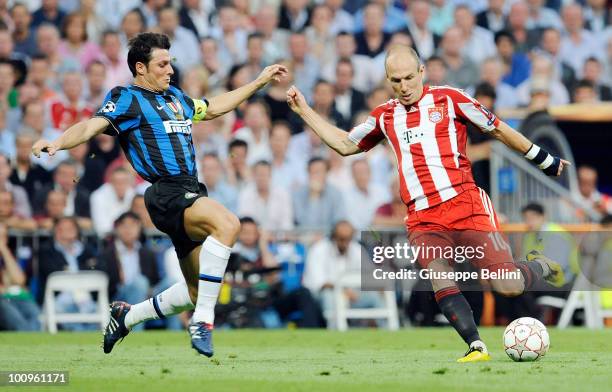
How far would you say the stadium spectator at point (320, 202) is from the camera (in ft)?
59.9

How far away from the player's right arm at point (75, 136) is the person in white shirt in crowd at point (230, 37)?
10685 mm

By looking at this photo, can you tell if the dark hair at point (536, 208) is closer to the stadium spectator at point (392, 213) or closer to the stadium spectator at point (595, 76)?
the stadium spectator at point (392, 213)

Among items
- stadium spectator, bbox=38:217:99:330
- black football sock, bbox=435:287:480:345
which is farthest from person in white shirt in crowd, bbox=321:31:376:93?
black football sock, bbox=435:287:480:345

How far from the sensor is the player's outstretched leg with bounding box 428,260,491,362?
948 centimetres

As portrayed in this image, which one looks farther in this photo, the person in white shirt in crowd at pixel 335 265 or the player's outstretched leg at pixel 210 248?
the person in white shirt in crowd at pixel 335 265

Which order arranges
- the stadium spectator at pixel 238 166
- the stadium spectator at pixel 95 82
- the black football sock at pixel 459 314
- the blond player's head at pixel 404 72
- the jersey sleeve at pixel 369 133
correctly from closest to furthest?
the black football sock at pixel 459 314, the blond player's head at pixel 404 72, the jersey sleeve at pixel 369 133, the stadium spectator at pixel 238 166, the stadium spectator at pixel 95 82

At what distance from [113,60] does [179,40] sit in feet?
4.24

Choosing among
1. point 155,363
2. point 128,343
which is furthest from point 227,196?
point 155,363

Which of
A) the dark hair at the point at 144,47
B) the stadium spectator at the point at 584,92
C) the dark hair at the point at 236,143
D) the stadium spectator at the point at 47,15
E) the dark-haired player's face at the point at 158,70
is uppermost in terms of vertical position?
the stadium spectator at the point at 47,15

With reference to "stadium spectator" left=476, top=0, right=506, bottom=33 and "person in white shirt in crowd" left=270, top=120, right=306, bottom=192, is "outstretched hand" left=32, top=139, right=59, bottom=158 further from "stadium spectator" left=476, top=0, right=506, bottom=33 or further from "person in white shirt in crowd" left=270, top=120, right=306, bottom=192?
"stadium spectator" left=476, top=0, right=506, bottom=33

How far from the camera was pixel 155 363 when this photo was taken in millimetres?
10078

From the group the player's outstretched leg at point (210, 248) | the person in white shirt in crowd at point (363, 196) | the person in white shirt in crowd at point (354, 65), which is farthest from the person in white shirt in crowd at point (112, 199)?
the player's outstretched leg at point (210, 248)

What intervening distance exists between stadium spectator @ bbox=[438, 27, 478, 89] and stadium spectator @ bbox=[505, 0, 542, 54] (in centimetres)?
129

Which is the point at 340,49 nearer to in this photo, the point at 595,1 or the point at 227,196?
the point at 227,196
